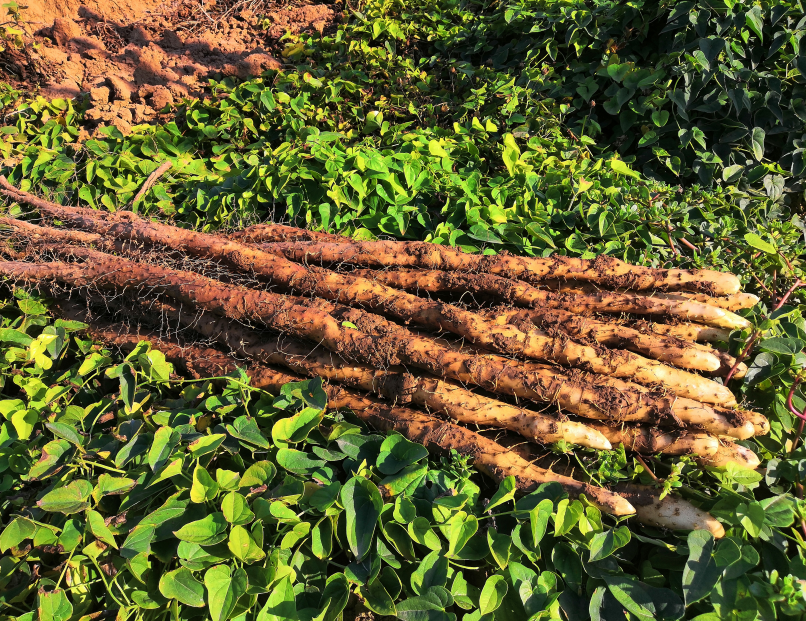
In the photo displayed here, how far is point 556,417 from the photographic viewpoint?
1842 mm

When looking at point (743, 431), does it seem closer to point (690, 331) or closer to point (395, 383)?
point (690, 331)

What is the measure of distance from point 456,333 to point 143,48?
4484 mm

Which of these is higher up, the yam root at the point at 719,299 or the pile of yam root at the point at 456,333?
the yam root at the point at 719,299

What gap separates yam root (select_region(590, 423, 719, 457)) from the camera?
1721 millimetres

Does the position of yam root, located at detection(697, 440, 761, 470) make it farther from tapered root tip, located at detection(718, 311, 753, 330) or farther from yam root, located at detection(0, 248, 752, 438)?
tapered root tip, located at detection(718, 311, 753, 330)

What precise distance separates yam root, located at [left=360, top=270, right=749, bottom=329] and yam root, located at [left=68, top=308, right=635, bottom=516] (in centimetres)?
59

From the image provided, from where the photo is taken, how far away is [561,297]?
2.17 metres

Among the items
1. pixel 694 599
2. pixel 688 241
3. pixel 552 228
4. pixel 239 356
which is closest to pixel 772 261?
pixel 688 241

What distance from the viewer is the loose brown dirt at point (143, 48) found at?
4.33 metres

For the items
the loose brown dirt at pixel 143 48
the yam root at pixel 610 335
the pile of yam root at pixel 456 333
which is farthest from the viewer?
the loose brown dirt at pixel 143 48

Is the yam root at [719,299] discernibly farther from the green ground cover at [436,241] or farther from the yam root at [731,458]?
the yam root at [731,458]

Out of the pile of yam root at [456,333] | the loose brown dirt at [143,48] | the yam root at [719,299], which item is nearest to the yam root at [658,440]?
the pile of yam root at [456,333]

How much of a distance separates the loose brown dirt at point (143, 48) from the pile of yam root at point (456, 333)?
2195mm

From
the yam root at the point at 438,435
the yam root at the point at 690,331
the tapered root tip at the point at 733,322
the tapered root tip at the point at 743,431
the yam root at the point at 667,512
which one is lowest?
the yam root at the point at 438,435
